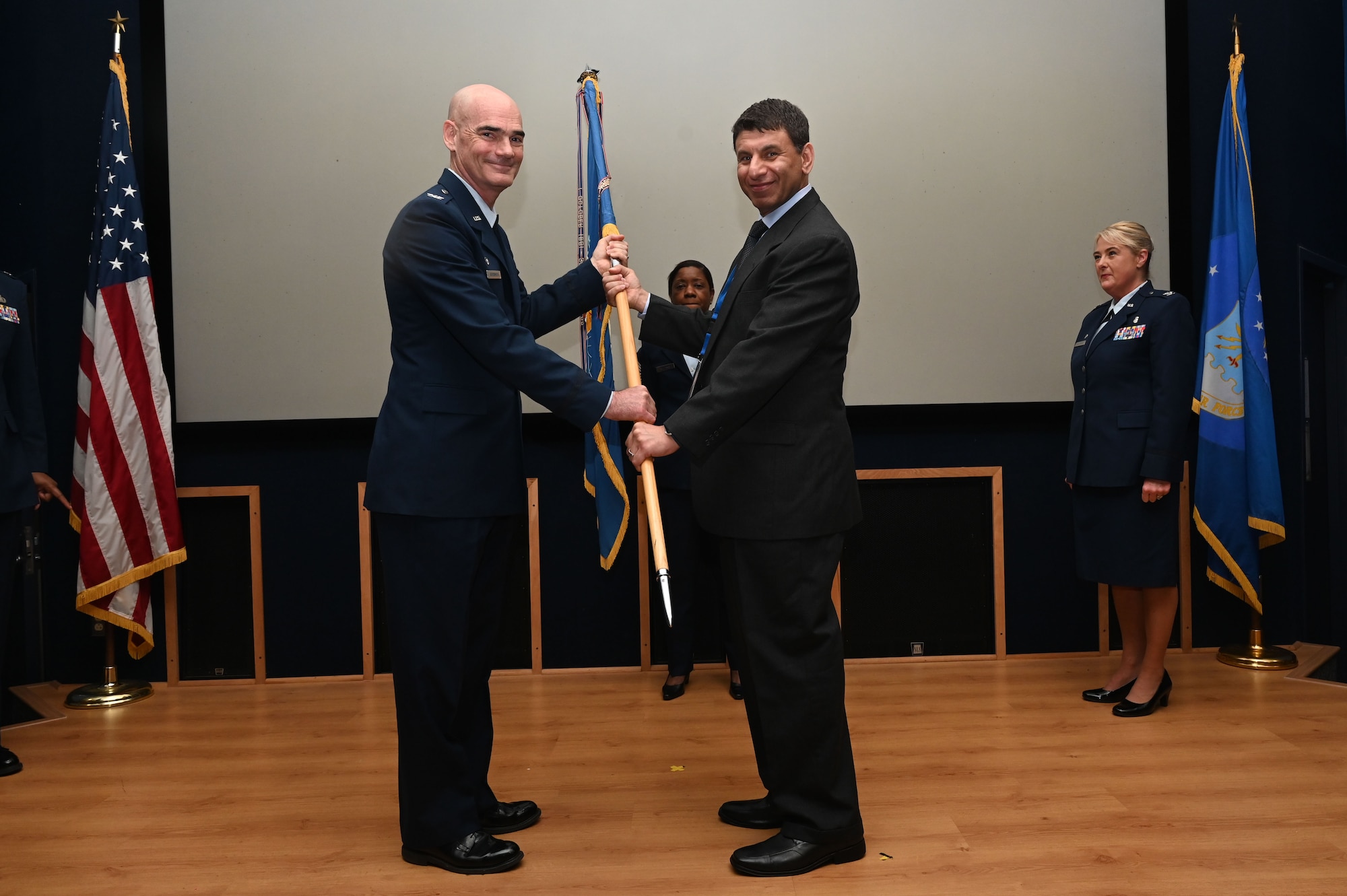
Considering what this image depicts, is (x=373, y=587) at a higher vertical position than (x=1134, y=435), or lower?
lower

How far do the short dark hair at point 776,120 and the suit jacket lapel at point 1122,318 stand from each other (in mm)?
1685

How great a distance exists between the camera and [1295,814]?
2.21m

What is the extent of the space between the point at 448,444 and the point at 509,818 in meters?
0.94

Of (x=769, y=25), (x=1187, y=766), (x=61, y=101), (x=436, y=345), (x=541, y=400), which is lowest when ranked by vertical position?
(x=1187, y=766)

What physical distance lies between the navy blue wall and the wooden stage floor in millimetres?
353

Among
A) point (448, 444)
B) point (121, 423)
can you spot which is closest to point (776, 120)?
point (448, 444)

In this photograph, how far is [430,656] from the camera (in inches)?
78.0

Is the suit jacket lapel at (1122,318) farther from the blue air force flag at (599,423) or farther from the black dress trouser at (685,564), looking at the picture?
the blue air force flag at (599,423)

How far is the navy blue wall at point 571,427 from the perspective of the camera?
3.73m

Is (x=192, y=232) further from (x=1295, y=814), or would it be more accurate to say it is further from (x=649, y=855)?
(x=1295, y=814)

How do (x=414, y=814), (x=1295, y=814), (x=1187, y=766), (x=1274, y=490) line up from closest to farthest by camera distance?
1. (x=414, y=814)
2. (x=1295, y=814)
3. (x=1187, y=766)
4. (x=1274, y=490)

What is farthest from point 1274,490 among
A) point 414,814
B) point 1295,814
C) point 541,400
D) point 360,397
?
point 360,397

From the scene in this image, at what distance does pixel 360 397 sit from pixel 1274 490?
3669 mm

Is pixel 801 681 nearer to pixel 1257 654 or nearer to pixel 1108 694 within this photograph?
A: pixel 1108 694
